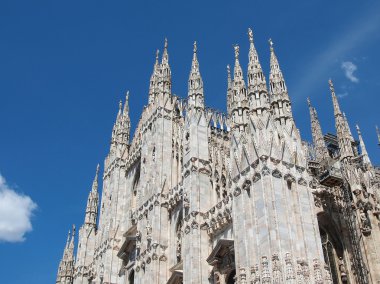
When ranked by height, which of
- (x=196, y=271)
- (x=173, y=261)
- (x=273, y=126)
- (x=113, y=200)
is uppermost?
(x=113, y=200)

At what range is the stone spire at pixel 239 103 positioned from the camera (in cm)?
2656

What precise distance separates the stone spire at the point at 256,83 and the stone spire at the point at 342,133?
7.51 meters

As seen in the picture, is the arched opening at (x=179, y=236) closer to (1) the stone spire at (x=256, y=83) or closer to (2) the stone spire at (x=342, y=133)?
(2) the stone spire at (x=342, y=133)

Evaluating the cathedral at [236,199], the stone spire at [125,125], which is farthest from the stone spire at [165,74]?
the stone spire at [125,125]

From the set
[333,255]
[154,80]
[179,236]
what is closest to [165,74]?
[154,80]

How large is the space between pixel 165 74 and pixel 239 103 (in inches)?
627

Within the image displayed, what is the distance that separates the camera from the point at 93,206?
50.5 meters

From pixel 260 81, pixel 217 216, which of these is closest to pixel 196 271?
pixel 217 216

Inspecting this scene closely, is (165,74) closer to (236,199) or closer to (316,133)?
(316,133)

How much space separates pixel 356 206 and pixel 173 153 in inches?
565

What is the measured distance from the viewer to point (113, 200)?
43062mm

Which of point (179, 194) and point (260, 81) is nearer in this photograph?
point (260, 81)

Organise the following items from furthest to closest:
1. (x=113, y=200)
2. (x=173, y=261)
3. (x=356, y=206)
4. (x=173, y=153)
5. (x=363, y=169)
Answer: (x=113, y=200) < (x=173, y=153) < (x=173, y=261) < (x=363, y=169) < (x=356, y=206)

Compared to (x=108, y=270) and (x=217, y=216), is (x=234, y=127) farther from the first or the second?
(x=108, y=270)
